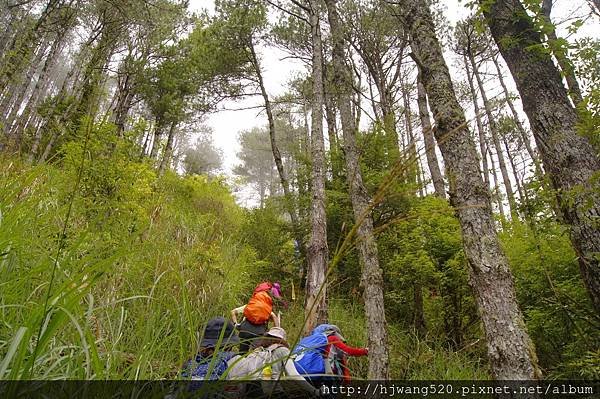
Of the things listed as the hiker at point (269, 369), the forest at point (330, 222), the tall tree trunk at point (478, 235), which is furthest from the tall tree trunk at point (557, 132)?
the hiker at point (269, 369)

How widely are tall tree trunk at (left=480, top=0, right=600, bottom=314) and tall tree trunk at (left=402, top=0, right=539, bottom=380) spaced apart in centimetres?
91

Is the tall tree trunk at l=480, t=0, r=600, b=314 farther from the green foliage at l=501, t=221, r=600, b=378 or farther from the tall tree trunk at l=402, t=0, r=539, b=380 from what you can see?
the tall tree trunk at l=402, t=0, r=539, b=380

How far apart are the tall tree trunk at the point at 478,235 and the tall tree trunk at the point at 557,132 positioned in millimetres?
914

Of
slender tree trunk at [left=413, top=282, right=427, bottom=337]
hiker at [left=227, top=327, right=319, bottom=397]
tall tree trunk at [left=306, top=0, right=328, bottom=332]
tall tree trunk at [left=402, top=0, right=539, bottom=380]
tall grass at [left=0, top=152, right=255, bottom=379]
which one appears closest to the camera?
hiker at [left=227, top=327, right=319, bottom=397]

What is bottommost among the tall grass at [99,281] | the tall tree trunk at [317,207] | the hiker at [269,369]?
the hiker at [269,369]

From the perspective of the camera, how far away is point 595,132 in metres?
2.88

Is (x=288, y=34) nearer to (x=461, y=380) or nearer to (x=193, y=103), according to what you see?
(x=193, y=103)

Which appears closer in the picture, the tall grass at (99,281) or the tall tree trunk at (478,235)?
the tall grass at (99,281)

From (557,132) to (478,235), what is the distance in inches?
75.0

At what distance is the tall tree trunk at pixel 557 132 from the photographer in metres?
3.28

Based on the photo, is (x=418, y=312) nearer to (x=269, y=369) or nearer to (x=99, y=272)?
(x=269, y=369)

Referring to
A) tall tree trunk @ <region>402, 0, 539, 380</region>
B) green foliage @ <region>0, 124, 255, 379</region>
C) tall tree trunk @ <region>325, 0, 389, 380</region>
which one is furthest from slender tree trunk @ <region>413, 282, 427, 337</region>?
tall tree trunk @ <region>402, 0, 539, 380</region>

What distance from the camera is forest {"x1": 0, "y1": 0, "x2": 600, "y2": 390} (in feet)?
3.81

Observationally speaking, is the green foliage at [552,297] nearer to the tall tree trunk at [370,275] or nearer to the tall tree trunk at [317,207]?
the tall tree trunk at [370,275]
